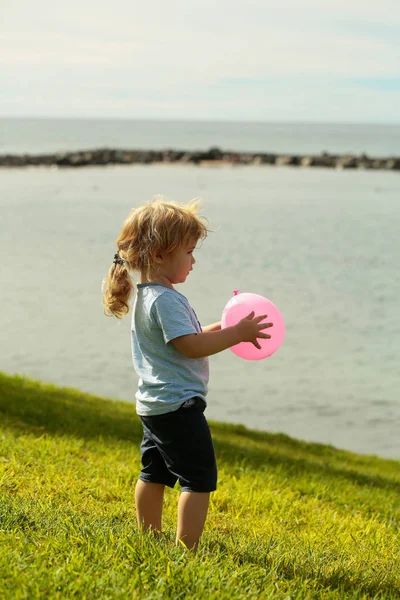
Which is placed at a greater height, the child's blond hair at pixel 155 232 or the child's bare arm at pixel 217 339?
the child's blond hair at pixel 155 232

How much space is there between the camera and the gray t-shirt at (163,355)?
10.3 feet

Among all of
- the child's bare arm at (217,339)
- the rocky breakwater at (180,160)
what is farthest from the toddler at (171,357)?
the rocky breakwater at (180,160)

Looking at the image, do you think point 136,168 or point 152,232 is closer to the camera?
point 152,232

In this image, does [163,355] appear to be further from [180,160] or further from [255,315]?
[180,160]

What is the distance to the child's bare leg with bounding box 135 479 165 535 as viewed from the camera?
3334 mm

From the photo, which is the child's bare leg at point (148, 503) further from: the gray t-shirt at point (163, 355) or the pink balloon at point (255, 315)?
the pink balloon at point (255, 315)

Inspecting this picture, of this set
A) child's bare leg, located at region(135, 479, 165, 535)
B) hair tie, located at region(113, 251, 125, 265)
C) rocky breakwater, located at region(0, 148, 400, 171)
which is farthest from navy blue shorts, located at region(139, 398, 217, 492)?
rocky breakwater, located at region(0, 148, 400, 171)

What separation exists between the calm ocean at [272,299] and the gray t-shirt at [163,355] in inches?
276

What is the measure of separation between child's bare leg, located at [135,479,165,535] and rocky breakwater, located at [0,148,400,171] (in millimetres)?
61673

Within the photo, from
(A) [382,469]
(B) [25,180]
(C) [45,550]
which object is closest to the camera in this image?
(C) [45,550]

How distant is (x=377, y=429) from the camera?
408 inches

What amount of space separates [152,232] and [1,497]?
1.35m

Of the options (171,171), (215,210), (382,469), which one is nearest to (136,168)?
(171,171)

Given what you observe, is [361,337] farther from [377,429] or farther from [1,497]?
[1,497]
